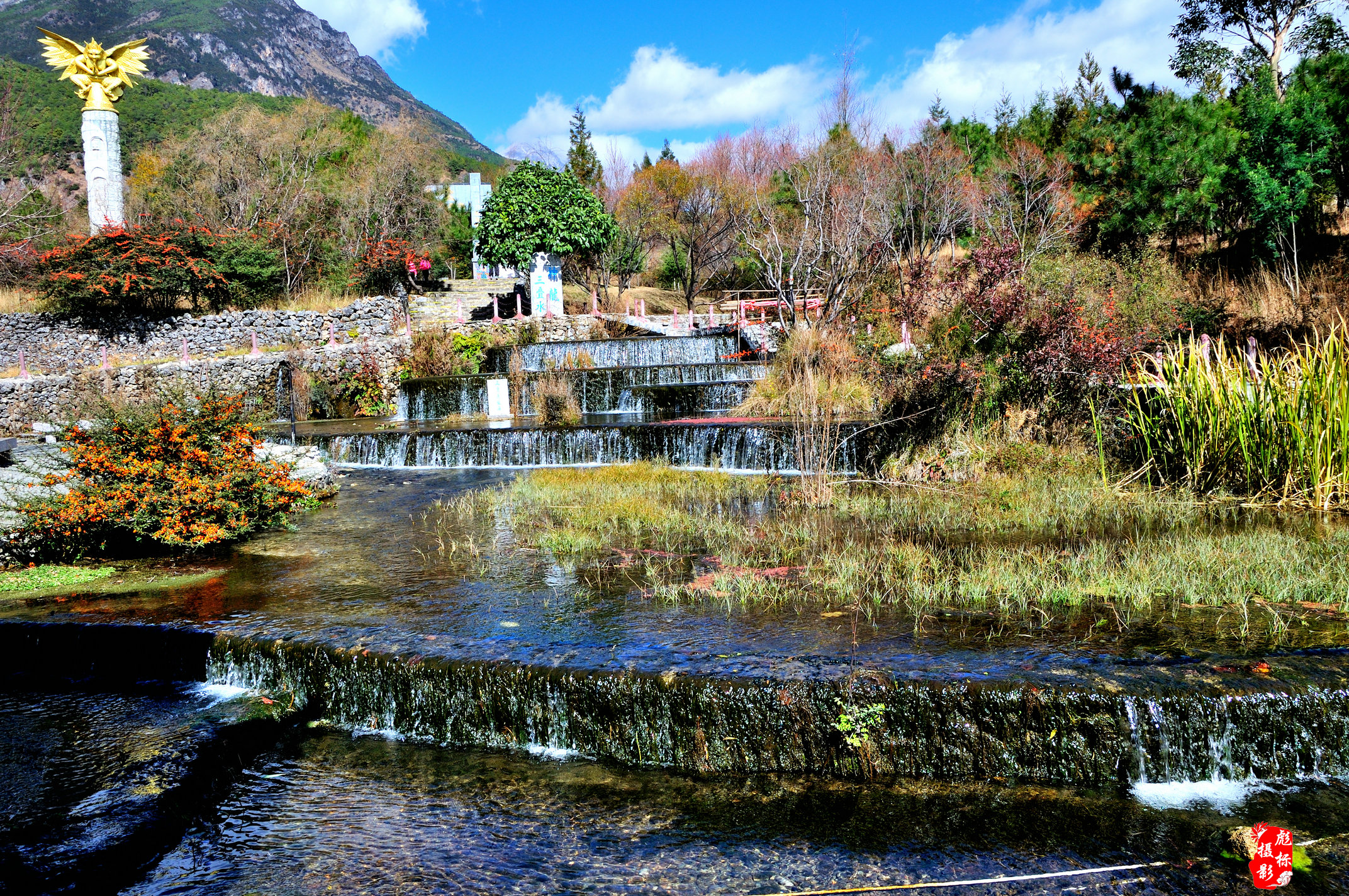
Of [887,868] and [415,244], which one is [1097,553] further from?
[415,244]

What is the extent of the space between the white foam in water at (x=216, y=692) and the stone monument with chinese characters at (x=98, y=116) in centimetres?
2215

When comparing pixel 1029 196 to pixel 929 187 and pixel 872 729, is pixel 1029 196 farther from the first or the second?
pixel 872 729

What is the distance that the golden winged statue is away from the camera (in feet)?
73.8

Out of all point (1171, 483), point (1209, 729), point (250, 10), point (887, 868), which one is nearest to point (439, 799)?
point (887, 868)

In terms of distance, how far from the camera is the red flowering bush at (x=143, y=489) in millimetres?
7480

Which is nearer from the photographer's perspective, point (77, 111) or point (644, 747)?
point (644, 747)

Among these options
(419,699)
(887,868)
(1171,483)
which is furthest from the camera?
(1171,483)

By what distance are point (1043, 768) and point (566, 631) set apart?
8.89ft

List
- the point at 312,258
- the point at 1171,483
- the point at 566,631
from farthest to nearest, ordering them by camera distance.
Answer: the point at 312,258 → the point at 1171,483 → the point at 566,631

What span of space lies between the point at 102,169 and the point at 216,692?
23742 millimetres

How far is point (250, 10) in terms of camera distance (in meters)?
97.9

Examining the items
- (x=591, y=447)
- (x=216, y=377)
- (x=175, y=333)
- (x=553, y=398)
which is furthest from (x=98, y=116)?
(x=591, y=447)

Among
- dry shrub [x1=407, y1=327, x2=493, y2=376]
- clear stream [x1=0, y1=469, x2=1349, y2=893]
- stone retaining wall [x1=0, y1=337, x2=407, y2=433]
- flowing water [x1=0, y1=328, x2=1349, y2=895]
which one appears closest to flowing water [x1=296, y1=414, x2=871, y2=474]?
stone retaining wall [x1=0, y1=337, x2=407, y2=433]

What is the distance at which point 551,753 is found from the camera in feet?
14.3
